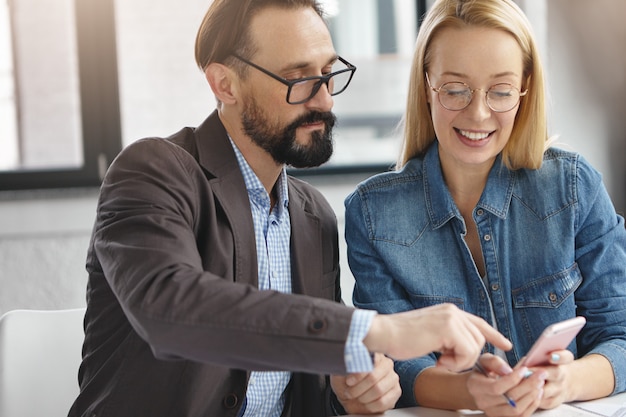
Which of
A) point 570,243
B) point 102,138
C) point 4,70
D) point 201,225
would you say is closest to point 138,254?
point 201,225

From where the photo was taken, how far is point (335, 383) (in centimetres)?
155

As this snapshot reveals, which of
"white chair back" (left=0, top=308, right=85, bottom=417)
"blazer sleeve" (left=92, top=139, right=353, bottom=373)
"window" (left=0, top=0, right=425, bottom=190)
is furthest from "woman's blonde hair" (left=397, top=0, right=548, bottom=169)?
"window" (left=0, top=0, right=425, bottom=190)

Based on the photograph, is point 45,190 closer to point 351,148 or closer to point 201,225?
point 351,148

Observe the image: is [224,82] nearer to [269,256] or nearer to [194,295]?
[269,256]

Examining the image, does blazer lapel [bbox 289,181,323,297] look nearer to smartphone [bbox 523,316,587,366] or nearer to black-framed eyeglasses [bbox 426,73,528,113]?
black-framed eyeglasses [bbox 426,73,528,113]

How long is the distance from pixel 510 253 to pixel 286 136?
1.83 ft

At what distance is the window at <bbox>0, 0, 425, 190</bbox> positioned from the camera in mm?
3189

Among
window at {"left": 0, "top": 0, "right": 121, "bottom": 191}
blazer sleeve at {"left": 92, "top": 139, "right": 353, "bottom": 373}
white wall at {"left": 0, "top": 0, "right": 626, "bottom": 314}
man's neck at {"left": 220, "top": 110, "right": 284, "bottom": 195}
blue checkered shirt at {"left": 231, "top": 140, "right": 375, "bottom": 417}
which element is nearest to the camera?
blazer sleeve at {"left": 92, "top": 139, "right": 353, "bottom": 373}

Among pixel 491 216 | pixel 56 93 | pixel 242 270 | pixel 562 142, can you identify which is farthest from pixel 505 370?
pixel 56 93

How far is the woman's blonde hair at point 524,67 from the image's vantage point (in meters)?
1.70

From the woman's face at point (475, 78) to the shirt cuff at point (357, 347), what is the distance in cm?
65

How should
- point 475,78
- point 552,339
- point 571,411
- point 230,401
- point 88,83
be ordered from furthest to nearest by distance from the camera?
point 88,83, point 475,78, point 230,401, point 571,411, point 552,339

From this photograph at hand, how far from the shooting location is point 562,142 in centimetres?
292

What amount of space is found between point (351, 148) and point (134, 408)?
2165 millimetres
